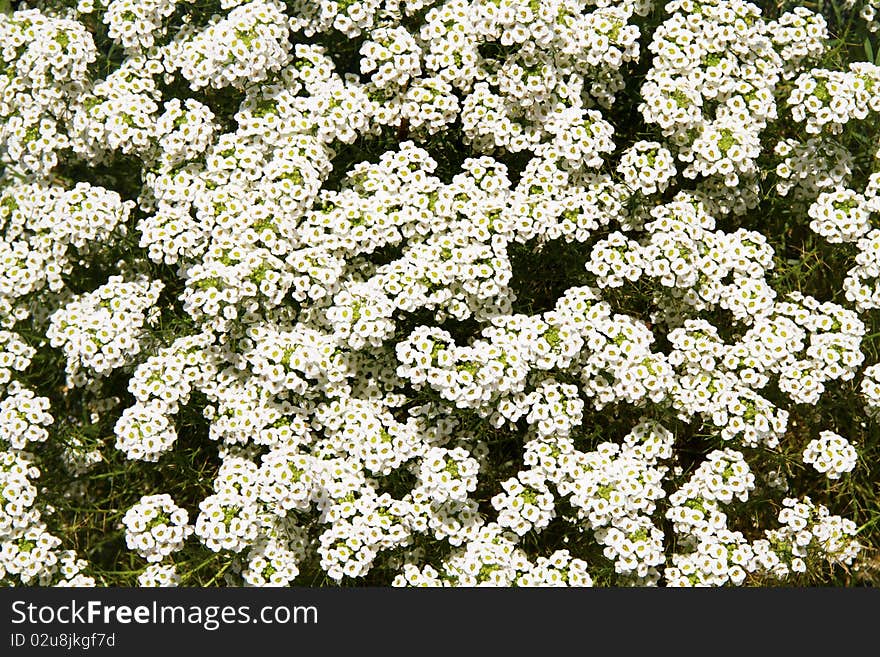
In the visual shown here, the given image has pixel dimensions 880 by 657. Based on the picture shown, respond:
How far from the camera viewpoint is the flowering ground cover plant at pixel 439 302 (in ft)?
19.2

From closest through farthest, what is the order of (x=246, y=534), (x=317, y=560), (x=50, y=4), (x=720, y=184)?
(x=246, y=534)
(x=317, y=560)
(x=720, y=184)
(x=50, y=4)

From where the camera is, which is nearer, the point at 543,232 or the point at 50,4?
the point at 543,232

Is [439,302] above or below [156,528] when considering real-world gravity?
above

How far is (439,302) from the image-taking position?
589 centimetres

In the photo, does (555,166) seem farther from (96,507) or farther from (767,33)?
(96,507)

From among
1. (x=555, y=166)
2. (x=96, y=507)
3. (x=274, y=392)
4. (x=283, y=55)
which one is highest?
(x=283, y=55)

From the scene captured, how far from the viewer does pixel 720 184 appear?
6.68m

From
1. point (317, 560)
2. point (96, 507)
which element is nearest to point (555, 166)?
point (317, 560)

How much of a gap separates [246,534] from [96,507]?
1904mm

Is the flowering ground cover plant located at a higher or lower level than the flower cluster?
higher

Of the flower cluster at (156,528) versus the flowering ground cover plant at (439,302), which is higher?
the flowering ground cover plant at (439,302)

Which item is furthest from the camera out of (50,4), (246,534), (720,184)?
(50,4)

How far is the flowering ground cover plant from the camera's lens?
5859 mm

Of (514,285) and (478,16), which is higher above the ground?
(478,16)
